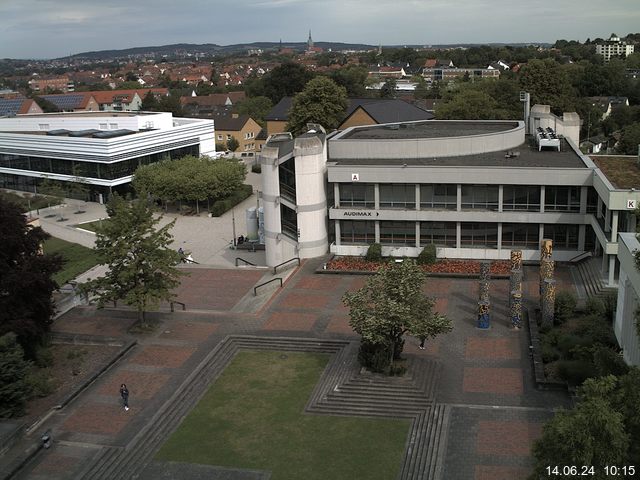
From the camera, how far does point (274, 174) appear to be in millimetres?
42438

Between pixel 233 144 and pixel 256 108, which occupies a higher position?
pixel 256 108

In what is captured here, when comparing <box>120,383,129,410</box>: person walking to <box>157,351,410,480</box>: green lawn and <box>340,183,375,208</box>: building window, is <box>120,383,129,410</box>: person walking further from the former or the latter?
<box>340,183,375,208</box>: building window

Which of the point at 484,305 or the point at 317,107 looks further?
the point at 317,107

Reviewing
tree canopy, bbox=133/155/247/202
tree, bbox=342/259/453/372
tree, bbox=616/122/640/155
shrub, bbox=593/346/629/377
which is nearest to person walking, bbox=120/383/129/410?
tree, bbox=342/259/453/372

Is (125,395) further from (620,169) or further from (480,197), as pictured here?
(620,169)

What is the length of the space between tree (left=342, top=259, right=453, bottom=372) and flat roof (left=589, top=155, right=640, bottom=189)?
14471 millimetres

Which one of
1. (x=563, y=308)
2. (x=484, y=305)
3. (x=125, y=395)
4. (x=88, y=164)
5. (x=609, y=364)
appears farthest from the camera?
(x=88, y=164)

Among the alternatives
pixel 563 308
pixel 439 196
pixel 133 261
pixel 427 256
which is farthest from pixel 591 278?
pixel 133 261

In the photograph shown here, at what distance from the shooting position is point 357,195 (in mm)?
42625

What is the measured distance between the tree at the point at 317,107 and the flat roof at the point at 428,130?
24.3 meters

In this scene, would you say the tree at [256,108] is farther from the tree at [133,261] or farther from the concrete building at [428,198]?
the tree at [133,261]

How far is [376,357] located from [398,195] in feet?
54.0

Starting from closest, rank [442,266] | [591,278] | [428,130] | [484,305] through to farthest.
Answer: [484,305], [591,278], [442,266], [428,130]

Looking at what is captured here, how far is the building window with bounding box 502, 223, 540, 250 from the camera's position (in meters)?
40.6
